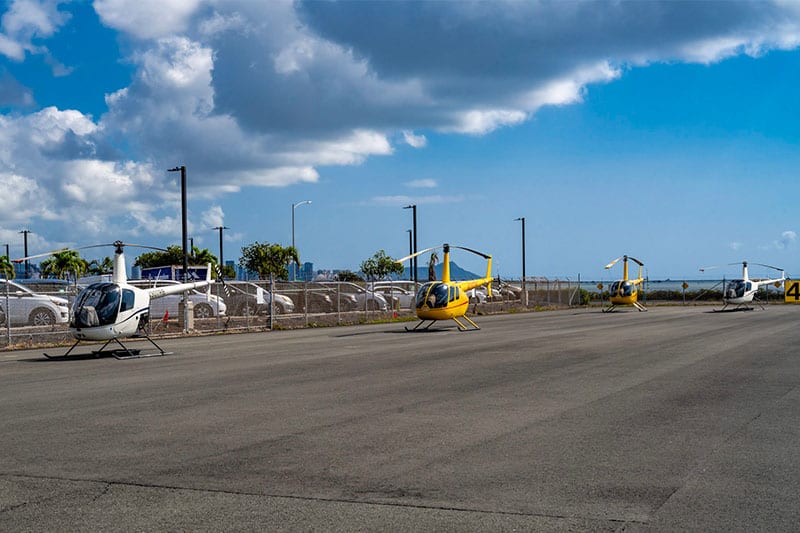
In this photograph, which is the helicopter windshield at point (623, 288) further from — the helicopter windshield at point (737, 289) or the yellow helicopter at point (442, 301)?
the yellow helicopter at point (442, 301)

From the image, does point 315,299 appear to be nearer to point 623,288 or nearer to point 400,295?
point 400,295

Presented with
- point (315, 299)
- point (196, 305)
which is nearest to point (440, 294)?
point (196, 305)

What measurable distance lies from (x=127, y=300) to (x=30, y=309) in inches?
276

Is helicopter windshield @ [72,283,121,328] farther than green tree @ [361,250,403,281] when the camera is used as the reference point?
No

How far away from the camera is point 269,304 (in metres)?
32.8

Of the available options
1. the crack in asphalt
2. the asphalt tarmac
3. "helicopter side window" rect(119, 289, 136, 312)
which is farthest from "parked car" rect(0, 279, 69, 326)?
the crack in asphalt

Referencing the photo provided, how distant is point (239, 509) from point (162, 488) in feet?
3.20

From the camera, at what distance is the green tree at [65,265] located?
71375 mm

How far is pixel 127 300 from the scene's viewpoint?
19406 mm

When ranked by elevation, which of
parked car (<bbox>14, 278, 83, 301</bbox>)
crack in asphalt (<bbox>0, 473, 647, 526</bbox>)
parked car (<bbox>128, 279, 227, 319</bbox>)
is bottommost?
crack in asphalt (<bbox>0, 473, 647, 526</bbox>)

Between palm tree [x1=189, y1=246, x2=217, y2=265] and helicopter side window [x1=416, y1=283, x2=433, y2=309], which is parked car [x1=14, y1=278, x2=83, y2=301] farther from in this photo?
palm tree [x1=189, y1=246, x2=217, y2=265]

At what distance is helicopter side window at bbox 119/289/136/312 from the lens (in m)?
19.3

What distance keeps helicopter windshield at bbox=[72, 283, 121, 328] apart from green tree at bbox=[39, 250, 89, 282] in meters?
52.4

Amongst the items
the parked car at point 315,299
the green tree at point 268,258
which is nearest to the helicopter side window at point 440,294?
the parked car at point 315,299
